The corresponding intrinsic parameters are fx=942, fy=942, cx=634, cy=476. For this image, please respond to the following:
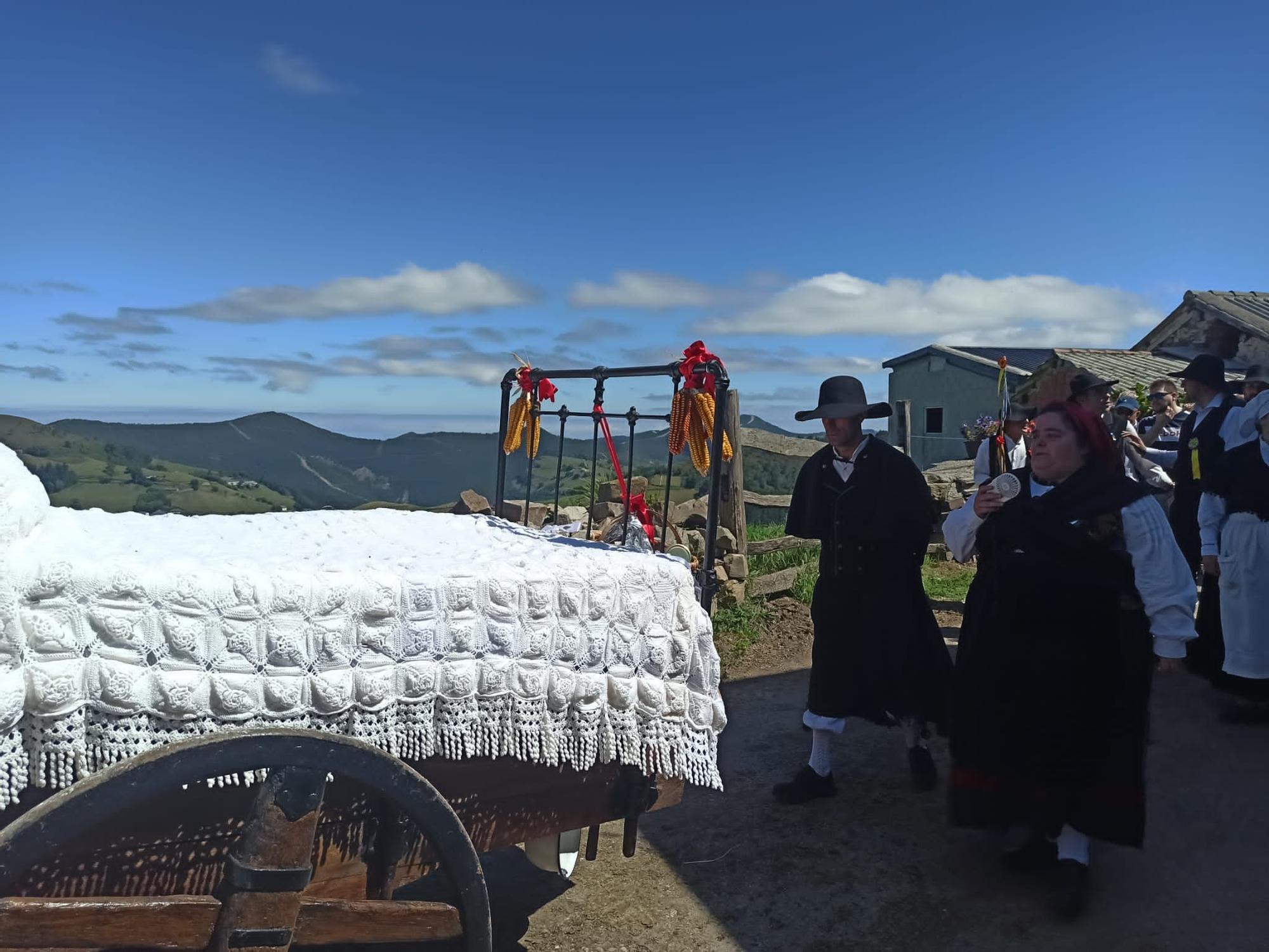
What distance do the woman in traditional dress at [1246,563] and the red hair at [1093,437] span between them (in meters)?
2.33

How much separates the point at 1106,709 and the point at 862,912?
1.13 m

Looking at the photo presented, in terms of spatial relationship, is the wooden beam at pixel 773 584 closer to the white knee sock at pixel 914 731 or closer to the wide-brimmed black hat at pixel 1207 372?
the white knee sock at pixel 914 731

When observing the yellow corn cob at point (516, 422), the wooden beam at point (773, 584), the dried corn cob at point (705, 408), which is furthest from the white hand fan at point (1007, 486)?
the wooden beam at point (773, 584)

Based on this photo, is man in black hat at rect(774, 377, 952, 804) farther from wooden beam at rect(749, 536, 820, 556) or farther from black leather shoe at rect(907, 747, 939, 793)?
wooden beam at rect(749, 536, 820, 556)

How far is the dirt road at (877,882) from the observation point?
10.5ft

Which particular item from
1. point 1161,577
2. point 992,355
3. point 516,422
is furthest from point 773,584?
point 992,355

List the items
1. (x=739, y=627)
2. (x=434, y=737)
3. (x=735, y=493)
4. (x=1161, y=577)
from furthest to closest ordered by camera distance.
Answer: (x=735, y=493)
(x=739, y=627)
(x=1161, y=577)
(x=434, y=737)

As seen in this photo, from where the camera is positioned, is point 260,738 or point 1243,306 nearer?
point 260,738

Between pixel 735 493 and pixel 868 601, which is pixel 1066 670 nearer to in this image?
pixel 868 601

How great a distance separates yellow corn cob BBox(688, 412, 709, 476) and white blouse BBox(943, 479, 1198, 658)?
1.48 meters

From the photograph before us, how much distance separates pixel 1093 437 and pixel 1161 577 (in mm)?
521

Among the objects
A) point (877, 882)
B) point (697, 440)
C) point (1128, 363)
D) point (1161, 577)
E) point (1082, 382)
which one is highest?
point (1128, 363)

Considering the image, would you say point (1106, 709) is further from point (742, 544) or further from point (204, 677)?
point (742, 544)

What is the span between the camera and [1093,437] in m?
3.30
